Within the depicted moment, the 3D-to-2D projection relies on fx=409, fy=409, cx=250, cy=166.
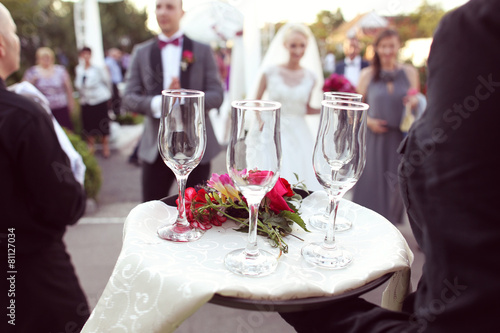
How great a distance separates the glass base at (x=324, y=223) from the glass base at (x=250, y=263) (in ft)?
1.07

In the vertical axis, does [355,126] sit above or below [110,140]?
above

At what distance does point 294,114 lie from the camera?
Result: 4605 millimetres

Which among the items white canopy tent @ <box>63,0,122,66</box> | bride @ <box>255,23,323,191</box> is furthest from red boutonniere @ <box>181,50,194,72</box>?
white canopy tent @ <box>63,0,122,66</box>

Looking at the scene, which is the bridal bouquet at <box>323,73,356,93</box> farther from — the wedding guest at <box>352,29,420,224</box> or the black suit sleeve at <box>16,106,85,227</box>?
the black suit sleeve at <box>16,106,85,227</box>

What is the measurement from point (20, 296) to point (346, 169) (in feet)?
4.82

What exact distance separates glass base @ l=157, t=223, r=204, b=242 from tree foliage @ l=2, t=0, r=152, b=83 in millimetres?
10213

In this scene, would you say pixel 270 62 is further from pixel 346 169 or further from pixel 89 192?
pixel 346 169

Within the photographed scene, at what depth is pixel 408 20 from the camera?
97.1 feet

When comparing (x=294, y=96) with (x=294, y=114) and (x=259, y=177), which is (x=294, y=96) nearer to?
(x=294, y=114)

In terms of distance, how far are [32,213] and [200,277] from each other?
1045 millimetres

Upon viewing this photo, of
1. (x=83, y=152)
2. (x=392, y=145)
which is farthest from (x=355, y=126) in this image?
(x=83, y=152)

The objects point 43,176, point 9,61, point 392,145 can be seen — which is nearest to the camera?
point 43,176

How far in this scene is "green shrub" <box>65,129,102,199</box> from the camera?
187 inches

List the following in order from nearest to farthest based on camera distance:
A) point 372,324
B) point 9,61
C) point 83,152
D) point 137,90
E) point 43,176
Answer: point 372,324, point 43,176, point 9,61, point 137,90, point 83,152
